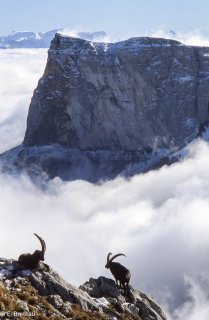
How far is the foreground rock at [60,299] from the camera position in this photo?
44.8 meters

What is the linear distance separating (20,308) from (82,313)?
19.5 feet

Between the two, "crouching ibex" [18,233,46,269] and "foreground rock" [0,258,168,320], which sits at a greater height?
"crouching ibex" [18,233,46,269]

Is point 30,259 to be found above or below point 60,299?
above

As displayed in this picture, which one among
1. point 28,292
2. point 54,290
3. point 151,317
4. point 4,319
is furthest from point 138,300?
point 4,319

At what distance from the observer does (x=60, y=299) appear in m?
49.6

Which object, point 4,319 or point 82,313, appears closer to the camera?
point 4,319

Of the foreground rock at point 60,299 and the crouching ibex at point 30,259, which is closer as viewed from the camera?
the foreground rock at point 60,299

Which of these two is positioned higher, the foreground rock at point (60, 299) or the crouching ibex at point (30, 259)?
the crouching ibex at point (30, 259)

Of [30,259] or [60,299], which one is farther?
[30,259]

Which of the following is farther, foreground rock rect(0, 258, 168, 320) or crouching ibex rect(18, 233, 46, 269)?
crouching ibex rect(18, 233, 46, 269)

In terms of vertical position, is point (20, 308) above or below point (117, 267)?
below

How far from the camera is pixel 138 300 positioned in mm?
55656

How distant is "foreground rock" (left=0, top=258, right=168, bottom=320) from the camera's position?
4478cm

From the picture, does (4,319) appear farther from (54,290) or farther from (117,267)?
(117,267)
